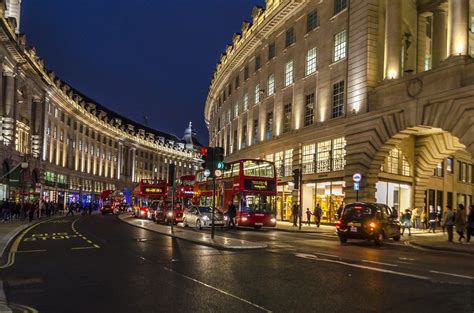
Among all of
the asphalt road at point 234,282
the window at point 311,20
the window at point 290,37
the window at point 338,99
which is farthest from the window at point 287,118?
the asphalt road at point 234,282

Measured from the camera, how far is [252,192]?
108ft

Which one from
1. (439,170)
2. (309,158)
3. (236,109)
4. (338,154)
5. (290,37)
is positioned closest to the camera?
(338,154)

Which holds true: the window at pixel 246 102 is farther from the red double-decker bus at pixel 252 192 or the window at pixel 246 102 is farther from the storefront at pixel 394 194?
the red double-decker bus at pixel 252 192

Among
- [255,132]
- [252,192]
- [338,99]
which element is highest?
[338,99]

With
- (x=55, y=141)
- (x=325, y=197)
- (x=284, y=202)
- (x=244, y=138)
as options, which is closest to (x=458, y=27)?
(x=325, y=197)

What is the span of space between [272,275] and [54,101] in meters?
84.3

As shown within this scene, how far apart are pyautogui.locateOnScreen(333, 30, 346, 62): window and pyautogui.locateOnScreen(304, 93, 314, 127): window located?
435 cm

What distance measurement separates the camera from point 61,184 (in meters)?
92.8

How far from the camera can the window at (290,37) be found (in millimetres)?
45844

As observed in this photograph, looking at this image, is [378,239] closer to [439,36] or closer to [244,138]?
[439,36]

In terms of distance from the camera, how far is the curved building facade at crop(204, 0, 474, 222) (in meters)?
29.3

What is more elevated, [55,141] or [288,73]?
[288,73]

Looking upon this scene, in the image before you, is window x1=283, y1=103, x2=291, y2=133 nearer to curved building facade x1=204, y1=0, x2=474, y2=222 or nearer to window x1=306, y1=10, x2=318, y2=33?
curved building facade x1=204, y1=0, x2=474, y2=222

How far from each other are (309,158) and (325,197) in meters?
3.45
